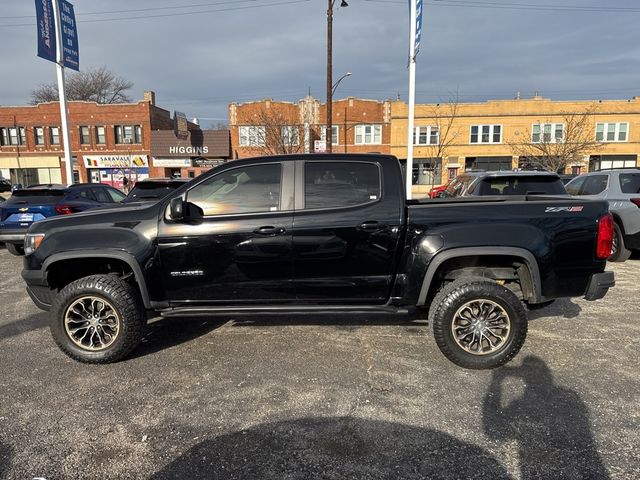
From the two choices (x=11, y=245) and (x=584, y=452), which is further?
(x=11, y=245)

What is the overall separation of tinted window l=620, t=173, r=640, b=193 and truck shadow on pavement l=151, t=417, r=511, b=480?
7.11 m

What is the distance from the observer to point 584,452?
2.64 m

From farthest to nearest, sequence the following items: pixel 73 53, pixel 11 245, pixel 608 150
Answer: pixel 608 150 → pixel 73 53 → pixel 11 245

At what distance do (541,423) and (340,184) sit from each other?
97.2 inches

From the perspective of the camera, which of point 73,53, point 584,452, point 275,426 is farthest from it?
point 73,53

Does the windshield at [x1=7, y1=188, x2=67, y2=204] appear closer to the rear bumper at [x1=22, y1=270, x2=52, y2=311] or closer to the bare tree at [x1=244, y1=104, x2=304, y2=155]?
the rear bumper at [x1=22, y1=270, x2=52, y2=311]

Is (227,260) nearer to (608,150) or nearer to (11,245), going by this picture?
(11,245)

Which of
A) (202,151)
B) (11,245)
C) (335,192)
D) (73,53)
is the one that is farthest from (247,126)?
(335,192)

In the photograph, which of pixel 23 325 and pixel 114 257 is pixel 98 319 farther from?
pixel 23 325

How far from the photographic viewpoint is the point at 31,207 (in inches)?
331

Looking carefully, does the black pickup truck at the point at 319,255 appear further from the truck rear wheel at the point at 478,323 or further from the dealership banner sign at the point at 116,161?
the dealership banner sign at the point at 116,161

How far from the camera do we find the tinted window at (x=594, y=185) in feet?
26.5

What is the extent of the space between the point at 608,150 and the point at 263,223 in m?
43.7

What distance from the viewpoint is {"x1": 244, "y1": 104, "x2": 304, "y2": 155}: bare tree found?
114 ft
